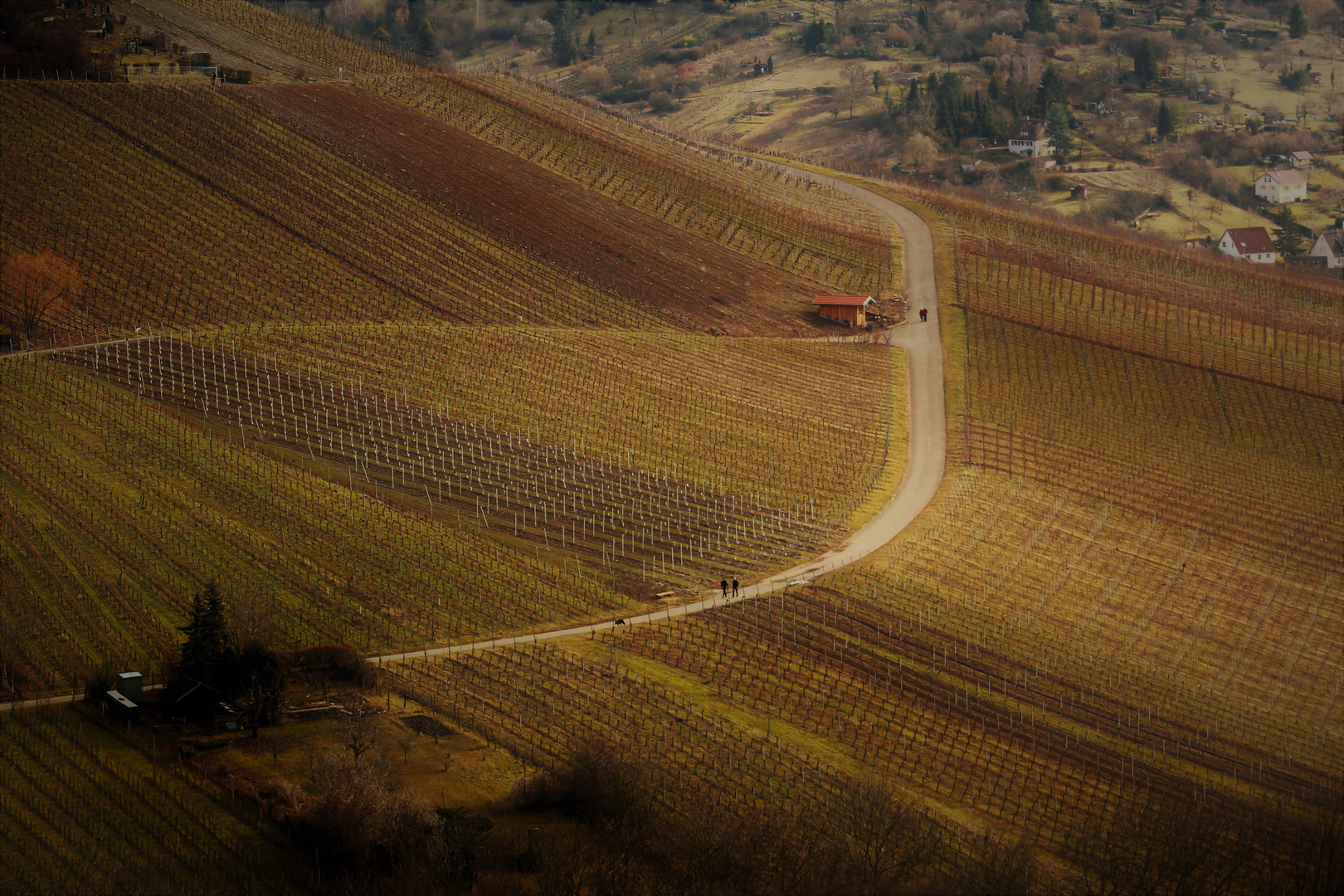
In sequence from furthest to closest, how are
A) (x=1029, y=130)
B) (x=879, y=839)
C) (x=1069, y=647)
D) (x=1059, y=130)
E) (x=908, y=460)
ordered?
(x=1029, y=130), (x=1059, y=130), (x=908, y=460), (x=1069, y=647), (x=879, y=839)

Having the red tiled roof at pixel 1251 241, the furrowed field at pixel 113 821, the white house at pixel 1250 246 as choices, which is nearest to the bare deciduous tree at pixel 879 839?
the furrowed field at pixel 113 821

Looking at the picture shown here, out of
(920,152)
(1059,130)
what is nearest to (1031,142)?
(1059,130)

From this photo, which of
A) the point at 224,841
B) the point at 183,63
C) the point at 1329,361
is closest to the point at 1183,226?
the point at 1329,361

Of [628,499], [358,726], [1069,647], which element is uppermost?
[358,726]

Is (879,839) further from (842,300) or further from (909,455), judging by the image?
(842,300)

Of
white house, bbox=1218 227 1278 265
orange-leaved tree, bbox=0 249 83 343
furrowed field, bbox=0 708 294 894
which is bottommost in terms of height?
white house, bbox=1218 227 1278 265

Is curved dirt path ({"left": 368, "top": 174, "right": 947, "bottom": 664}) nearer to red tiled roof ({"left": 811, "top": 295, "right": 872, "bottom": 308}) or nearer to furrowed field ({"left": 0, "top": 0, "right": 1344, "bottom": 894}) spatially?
furrowed field ({"left": 0, "top": 0, "right": 1344, "bottom": 894})

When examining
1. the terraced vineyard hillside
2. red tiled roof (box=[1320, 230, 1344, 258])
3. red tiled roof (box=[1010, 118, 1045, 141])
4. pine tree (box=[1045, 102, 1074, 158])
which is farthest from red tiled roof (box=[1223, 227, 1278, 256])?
the terraced vineyard hillside

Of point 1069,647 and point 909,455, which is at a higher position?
point 909,455
